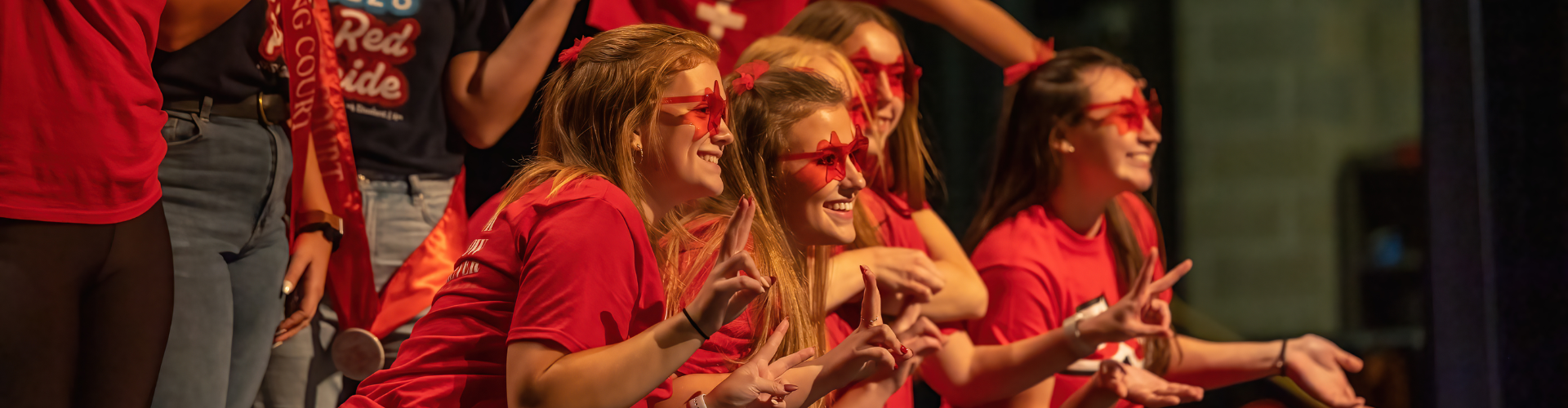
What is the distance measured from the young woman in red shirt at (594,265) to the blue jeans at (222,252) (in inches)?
9.9

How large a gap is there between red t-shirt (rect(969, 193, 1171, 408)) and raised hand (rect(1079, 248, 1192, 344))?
6.2 inches

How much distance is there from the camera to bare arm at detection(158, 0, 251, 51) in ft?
5.28

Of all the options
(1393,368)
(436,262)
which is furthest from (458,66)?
(1393,368)

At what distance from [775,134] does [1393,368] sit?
2160mm

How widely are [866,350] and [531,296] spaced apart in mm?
461

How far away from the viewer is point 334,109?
5.98 feet

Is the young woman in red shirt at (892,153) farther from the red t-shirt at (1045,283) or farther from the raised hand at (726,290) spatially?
the raised hand at (726,290)

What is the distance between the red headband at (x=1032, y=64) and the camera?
282 centimetres

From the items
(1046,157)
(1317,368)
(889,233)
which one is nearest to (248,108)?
(889,233)

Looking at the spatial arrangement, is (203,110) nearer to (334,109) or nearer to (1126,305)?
(334,109)

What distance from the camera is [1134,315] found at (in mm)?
2350

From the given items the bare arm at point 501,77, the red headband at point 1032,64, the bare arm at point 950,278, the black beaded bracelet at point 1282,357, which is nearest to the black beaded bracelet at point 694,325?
the bare arm at point 501,77

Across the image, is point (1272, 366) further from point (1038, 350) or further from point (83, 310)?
point (83, 310)

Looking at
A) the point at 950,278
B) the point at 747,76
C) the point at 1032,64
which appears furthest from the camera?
the point at 1032,64
